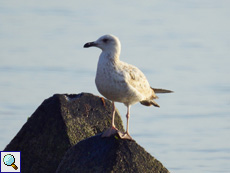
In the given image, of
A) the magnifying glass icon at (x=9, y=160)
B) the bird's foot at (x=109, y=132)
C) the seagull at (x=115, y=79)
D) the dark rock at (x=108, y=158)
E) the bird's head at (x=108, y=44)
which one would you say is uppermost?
the bird's head at (x=108, y=44)

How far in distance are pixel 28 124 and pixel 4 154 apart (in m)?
0.73

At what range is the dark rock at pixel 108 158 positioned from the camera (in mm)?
11062

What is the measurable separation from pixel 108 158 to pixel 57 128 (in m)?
1.78

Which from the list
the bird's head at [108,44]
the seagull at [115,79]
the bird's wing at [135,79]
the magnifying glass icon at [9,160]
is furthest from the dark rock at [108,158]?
the magnifying glass icon at [9,160]

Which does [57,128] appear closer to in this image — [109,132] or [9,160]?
[9,160]

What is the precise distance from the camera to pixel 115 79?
458 inches

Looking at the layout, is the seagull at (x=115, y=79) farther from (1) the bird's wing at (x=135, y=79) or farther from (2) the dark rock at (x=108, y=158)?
(2) the dark rock at (x=108, y=158)

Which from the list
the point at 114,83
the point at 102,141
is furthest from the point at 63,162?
the point at 114,83

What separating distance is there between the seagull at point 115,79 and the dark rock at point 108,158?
21 cm

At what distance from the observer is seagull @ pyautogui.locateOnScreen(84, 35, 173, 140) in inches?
456

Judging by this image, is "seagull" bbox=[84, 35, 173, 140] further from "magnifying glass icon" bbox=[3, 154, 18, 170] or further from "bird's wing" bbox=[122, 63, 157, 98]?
"magnifying glass icon" bbox=[3, 154, 18, 170]

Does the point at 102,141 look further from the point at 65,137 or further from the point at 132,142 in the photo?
the point at 65,137

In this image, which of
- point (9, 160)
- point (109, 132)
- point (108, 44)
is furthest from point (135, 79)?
point (9, 160)

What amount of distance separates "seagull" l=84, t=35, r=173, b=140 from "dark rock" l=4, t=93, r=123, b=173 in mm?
879
